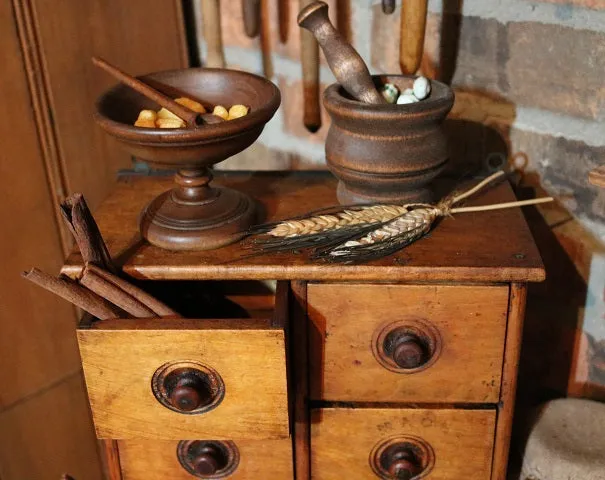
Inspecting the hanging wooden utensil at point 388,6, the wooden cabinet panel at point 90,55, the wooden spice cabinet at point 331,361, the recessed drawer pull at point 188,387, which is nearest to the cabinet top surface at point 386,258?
the wooden spice cabinet at point 331,361

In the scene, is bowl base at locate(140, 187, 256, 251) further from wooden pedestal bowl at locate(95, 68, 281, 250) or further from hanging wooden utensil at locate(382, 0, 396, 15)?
hanging wooden utensil at locate(382, 0, 396, 15)

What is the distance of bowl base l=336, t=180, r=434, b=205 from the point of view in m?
1.05

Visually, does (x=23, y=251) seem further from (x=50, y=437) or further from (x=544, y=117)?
(x=544, y=117)

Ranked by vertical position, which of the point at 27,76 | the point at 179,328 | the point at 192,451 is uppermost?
the point at 27,76

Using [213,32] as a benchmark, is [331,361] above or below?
below

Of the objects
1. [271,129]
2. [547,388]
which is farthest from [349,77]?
[547,388]

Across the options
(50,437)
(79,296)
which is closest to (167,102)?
(79,296)

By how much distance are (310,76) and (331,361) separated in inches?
22.0

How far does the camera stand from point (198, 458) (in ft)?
3.45

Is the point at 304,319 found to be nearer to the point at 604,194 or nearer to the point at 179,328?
the point at 179,328

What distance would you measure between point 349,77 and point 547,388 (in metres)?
0.70

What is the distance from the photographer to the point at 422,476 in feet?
3.53

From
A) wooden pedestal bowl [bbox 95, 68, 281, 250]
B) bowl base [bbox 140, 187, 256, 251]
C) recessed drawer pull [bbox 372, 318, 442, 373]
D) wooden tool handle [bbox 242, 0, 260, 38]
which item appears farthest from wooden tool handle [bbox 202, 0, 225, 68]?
recessed drawer pull [bbox 372, 318, 442, 373]

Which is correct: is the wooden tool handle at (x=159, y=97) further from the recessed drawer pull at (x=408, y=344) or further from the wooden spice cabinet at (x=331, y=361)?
the recessed drawer pull at (x=408, y=344)
